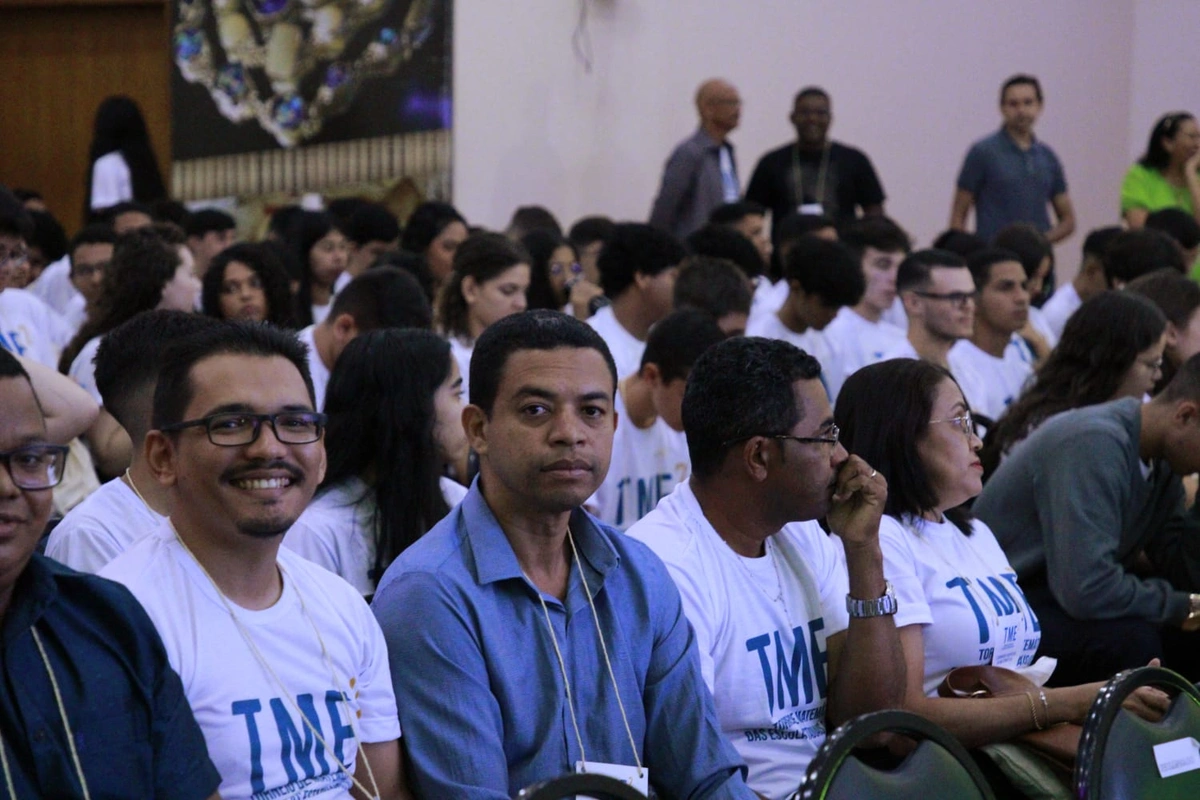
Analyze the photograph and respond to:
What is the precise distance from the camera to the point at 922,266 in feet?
18.8

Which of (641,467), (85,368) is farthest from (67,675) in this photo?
(641,467)

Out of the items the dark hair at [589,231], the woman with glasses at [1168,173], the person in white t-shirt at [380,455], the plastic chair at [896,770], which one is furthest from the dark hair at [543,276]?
the plastic chair at [896,770]

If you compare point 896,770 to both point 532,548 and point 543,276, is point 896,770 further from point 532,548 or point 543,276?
point 543,276

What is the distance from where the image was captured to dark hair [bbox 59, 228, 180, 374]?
14.8 feet

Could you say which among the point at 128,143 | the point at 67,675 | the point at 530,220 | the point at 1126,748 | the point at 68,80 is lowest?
the point at 1126,748

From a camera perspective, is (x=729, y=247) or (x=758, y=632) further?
(x=729, y=247)

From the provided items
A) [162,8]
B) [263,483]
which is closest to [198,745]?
[263,483]

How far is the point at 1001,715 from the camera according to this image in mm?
2779

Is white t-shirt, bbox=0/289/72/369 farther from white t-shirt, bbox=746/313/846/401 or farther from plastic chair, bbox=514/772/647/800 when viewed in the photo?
plastic chair, bbox=514/772/647/800

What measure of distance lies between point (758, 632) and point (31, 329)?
2.98 metres

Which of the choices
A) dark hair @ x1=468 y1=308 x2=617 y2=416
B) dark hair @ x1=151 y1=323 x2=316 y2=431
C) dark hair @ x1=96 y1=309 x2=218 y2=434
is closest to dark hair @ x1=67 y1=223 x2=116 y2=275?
dark hair @ x1=96 y1=309 x2=218 y2=434

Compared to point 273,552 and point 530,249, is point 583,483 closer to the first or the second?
point 273,552

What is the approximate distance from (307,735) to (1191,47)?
10297 millimetres

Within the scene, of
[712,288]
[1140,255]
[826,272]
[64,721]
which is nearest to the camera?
[64,721]
